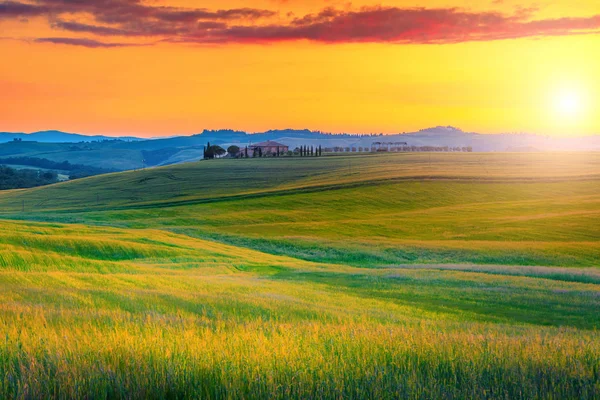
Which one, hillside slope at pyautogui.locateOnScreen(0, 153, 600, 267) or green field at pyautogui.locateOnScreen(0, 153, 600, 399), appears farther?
hillside slope at pyautogui.locateOnScreen(0, 153, 600, 267)

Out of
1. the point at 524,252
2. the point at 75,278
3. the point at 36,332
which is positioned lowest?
the point at 524,252

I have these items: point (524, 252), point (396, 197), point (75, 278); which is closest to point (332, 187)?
point (396, 197)

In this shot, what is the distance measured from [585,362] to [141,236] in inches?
1880

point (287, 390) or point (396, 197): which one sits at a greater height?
point (287, 390)

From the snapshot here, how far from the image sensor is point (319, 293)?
26.9m

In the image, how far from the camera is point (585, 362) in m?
7.09

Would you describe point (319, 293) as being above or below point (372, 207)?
above

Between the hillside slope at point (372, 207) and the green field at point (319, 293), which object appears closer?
the green field at point (319, 293)

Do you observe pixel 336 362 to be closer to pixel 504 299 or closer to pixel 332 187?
pixel 504 299

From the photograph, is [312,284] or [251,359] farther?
[312,284]

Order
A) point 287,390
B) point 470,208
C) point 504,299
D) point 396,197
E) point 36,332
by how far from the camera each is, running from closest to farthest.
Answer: point 287,390, point 36,332, point 504,299, point 470,208, point 396,197

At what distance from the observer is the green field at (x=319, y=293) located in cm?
601

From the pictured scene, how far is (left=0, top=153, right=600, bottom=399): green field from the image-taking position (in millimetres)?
6008

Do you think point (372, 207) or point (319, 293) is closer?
point (319, 293)
